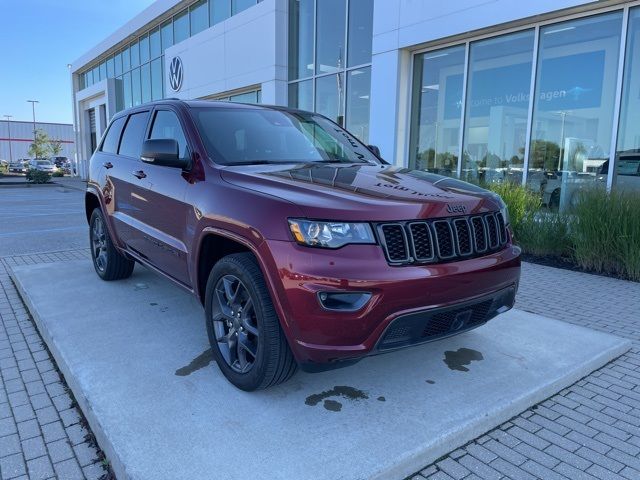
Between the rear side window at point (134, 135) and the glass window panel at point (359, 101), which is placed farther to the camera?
the glass window panel at point (359, 101)

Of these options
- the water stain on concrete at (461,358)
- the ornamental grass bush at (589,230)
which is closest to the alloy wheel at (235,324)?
the water stain on concrete at (461,358)

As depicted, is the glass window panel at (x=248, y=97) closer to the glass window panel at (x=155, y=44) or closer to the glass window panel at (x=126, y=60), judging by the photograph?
the glass window panel at (x=155, y=44)

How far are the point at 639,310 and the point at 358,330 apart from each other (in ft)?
12.9

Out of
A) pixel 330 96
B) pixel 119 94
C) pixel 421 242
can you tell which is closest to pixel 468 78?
pixel 330 96

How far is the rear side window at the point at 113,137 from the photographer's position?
16.7 feet

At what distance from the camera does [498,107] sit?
10055 millimetres

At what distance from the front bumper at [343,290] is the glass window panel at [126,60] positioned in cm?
2900

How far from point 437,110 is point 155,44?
18.1 m

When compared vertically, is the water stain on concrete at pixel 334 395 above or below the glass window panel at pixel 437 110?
below

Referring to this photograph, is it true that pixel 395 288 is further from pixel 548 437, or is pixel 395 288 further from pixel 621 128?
pixel 621 128

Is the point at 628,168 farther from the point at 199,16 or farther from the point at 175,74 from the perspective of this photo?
the point at 175,74

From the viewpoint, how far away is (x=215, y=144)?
349 cm

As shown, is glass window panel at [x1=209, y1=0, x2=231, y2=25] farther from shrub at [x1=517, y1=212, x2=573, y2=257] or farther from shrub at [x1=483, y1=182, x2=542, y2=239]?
shrub at [x1=517, y1=212, x2=573, y2=257]

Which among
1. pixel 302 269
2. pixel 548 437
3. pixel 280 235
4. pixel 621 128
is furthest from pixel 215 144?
pixel 621 128
